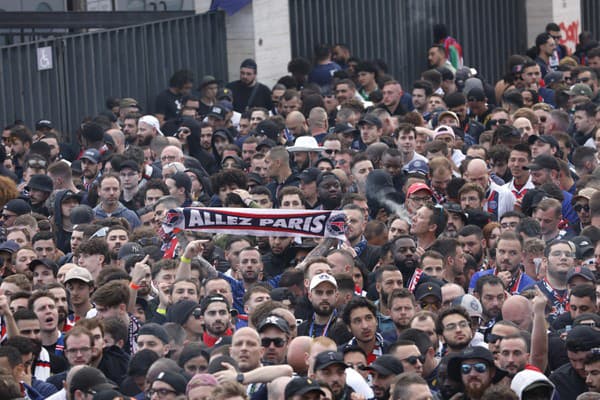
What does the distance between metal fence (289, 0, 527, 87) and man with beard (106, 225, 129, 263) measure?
33.0ft

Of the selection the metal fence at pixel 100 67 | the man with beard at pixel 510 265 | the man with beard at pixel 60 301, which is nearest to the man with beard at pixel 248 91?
the metal fence at pixel 100 67

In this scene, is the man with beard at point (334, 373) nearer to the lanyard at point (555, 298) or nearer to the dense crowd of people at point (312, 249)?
the dense crowd of people at point (312, 249)

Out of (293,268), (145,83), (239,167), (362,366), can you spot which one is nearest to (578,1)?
(145,83)

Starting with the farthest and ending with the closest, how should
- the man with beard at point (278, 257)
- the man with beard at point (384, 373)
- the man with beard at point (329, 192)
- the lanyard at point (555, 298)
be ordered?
1. the man with beard at point (329, 192)
2. the man with beard at point (278, 257)
3. the lanyard at point (555, 298)
4. the man with beard at point (384, 373)

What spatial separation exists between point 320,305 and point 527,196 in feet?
12.4

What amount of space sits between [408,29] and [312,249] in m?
12.5

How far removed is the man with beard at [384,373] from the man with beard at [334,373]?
45 centimetres

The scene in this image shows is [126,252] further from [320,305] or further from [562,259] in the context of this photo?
[562,259]

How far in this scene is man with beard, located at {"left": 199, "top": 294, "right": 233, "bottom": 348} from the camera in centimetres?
1323

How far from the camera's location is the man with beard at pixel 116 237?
51.5 ft

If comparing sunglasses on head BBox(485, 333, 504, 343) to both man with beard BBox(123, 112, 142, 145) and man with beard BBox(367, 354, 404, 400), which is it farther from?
man with beard BBox(123, 112, 142, 145)

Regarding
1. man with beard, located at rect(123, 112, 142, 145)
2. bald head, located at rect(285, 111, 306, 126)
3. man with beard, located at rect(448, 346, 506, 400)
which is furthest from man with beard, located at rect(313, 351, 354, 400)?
man with beard, located at rect(123, 112, 142, 145)

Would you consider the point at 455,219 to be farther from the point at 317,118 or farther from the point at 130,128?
the point at 130,128

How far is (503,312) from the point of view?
43.4ft
